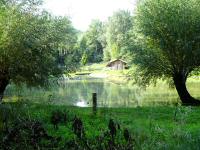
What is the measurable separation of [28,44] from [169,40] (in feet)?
36.7

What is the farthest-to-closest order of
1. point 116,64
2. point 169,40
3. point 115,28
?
1. point 115,28
2. point 116,64
3. point 169,40

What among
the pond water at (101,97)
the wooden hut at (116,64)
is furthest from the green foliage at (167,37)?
the wooden hut at (116,64)

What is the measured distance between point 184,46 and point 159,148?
21.3 metres

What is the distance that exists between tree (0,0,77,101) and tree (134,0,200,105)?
651 cm

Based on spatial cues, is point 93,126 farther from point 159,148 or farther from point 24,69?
point 24,69

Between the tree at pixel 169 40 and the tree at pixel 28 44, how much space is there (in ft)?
21.4

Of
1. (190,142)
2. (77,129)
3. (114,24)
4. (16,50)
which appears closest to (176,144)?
(190,142)

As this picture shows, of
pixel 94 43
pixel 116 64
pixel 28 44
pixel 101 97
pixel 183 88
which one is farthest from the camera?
pixel 94 43

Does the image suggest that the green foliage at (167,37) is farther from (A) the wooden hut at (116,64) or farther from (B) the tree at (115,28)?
(B) the tree at (115,28)

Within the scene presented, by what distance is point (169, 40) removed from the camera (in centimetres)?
2939

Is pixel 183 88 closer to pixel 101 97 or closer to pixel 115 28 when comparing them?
pixel 101 97

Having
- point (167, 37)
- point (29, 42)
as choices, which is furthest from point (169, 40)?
point (29, 42)

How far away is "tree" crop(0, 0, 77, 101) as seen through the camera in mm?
23453

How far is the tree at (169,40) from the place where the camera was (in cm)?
2859
